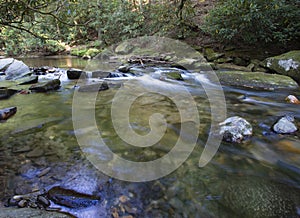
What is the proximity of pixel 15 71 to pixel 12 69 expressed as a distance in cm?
26

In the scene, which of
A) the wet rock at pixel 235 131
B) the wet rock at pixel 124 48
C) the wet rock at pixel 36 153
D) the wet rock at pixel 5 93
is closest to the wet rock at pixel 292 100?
the wet rock at pixel 235 131

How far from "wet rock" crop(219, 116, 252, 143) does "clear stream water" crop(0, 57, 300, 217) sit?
0.10 m

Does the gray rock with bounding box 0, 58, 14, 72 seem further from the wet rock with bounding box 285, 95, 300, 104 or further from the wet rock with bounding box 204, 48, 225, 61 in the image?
the wet rock with bounding box 285, 95, 300, 104

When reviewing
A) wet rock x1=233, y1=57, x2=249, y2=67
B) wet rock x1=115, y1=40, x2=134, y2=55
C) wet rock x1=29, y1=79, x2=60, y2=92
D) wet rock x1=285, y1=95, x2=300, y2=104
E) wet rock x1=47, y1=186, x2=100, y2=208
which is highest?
wet rock x1=47, y1=186, x2=100, y2=208

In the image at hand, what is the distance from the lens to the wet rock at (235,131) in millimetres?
3003

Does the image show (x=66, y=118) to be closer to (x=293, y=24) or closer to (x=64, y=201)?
(x=64, y=201)

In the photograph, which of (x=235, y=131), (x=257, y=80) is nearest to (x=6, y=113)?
(x=235, y=131)

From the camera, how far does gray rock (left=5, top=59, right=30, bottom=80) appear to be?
8.12m

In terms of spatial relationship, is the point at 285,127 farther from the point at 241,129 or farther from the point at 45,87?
the point at 45,87

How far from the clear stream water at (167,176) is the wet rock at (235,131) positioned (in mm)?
104

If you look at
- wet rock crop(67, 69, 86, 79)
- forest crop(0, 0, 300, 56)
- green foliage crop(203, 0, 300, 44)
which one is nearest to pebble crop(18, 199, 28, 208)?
forest crop(0, 0, 300, 56)

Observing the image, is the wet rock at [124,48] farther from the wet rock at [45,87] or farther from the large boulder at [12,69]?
the wet rock at [45,87]

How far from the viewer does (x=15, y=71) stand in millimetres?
8336

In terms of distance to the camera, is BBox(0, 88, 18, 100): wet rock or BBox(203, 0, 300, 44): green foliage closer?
BBox(0, 88, 18, 100): wet rock
